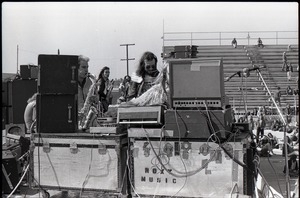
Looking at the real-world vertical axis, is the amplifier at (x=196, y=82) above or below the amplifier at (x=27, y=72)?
below

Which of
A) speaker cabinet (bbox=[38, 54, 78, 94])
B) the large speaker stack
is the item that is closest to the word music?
the large speaker stack

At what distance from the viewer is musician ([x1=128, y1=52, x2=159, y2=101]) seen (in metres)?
4.78

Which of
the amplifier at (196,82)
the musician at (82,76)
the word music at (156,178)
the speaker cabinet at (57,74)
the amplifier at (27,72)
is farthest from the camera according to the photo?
the amplifier at (27,72)

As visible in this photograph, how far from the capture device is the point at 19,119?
8.27 meters

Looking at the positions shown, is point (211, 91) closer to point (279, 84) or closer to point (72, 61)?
point (72, 61)

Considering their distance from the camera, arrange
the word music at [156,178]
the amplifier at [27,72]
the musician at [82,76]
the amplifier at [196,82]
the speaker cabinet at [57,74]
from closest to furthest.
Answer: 1. the amplifier at [196,82]
2. the word music at [156,178]
3. the speaker cabinet at [57,74]
4. the musician at [82,76]
5. the amplifier at [27,72]

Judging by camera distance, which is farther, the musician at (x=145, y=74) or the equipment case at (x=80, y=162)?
the musician at (x=145, y=74)

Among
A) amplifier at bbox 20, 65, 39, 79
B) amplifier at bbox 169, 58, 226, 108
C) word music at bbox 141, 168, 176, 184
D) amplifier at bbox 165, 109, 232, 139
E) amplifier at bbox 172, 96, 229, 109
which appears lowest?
word music at bbox 141, 168, 176, 184

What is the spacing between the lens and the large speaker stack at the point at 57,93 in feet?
12.0

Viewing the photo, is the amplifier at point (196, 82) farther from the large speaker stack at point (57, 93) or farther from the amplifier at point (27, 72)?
the amplifier at point (27, 72)

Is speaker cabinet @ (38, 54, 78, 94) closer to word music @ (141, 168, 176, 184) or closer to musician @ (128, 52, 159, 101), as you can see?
word music @ (141, 168, 176, 184)

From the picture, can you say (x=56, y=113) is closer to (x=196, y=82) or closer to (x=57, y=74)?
(x=57, y=74)

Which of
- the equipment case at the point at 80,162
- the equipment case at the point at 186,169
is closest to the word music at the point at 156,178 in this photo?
the equipment case at the point at 186,169

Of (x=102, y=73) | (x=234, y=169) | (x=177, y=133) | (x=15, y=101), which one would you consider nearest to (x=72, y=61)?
(x=177, y=133)
